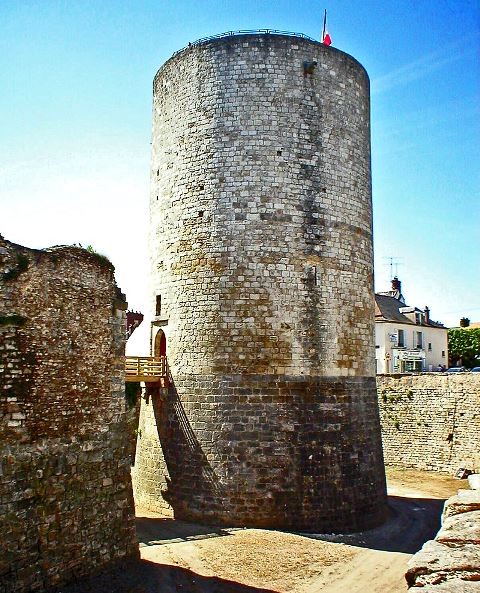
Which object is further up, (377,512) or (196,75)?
(196,75)

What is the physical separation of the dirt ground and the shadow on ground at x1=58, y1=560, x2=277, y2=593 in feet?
0.05

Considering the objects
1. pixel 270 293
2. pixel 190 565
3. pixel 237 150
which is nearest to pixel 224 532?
pixel 190 565

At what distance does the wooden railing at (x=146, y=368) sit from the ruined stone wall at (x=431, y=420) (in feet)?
39.9

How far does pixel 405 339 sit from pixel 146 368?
2336cm

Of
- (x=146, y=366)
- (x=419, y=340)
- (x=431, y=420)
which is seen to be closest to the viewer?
(x=146, y=366)

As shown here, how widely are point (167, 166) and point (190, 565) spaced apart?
34.1 feet

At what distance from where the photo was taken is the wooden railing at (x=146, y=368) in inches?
618

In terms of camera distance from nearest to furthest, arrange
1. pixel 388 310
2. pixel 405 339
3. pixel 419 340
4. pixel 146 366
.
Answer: pixel 146 366 → pixel 388 310 → pixel 405 339 → pixel 419 340

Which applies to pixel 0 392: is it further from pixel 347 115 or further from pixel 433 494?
pixel 433 494

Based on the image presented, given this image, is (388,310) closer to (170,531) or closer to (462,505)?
(170,531)

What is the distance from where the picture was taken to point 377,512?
15.8m

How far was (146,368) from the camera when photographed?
635 inches

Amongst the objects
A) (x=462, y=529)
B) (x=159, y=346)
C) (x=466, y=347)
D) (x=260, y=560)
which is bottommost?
(x=260, y=560)

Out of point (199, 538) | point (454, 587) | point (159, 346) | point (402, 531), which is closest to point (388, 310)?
point (159, 346)
